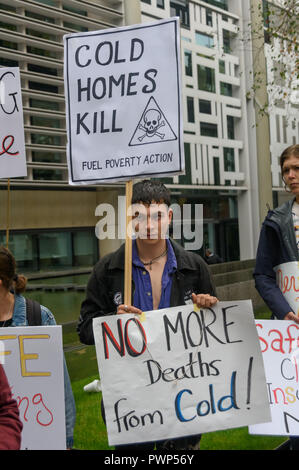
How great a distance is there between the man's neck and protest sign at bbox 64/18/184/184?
306 mm

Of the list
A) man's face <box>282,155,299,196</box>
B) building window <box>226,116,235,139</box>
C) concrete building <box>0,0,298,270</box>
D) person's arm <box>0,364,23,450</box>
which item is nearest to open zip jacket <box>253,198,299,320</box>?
man's face <box>282,155,299,196</box>

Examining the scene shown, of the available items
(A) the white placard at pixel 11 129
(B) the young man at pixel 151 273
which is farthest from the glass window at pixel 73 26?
(B) the young man at pixel 151 273

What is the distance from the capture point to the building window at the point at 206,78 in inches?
763

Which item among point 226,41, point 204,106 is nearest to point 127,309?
point 204,106

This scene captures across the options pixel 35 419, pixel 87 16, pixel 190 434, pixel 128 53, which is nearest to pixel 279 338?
pixel 190 434

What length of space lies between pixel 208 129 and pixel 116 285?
57.8ft

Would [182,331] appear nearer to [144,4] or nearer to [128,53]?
[128,53]

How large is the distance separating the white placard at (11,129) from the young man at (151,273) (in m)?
1.23

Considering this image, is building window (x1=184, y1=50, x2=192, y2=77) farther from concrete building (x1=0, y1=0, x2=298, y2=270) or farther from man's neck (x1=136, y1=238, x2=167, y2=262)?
man's neck (x1=136, y1=238, x2=167, y2=262)

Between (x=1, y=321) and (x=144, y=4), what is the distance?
16.7 metres

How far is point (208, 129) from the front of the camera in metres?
20.0

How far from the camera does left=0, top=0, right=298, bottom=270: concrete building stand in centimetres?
Answer: 1716

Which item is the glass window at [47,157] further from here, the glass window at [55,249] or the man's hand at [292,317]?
the man's hand at [292,317]

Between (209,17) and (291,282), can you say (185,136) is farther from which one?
(291,282)
